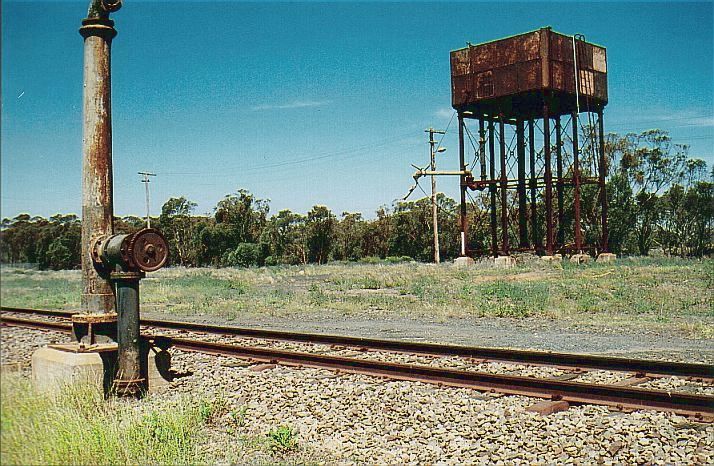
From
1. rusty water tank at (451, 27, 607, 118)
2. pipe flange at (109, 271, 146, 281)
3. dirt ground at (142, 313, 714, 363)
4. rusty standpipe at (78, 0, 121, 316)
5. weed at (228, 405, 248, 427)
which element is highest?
rusty water tank at (451, 27, 607, 118)

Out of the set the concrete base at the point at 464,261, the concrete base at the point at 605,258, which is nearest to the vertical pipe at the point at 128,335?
the concrete base at the point at 464,261

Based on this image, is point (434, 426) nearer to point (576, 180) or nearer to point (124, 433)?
point (124, 433)

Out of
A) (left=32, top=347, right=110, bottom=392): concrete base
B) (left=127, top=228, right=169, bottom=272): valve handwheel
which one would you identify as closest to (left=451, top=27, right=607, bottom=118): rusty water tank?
(left=127, top=228, right=169, bottom=272): valve handwheel

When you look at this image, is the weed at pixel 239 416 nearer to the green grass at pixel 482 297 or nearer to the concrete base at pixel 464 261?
the green grass at pixel 482 297

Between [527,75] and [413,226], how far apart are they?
47620mm

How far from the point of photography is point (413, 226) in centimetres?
8044

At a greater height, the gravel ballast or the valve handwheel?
the valve handwheel

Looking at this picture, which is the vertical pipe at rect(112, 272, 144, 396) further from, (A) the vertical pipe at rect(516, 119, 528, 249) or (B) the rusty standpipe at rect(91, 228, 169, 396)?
(A) the vertical pipe at rect(516, 119, 528, 249)

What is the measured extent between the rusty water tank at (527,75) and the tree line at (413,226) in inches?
715

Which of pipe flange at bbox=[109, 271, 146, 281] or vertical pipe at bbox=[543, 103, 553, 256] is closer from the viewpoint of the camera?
pipe flange at bbox=[109, 271, 146, 281]

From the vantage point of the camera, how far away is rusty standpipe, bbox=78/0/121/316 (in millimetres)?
7531

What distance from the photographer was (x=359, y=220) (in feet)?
301

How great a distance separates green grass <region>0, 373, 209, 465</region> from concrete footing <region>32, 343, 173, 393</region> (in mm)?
513

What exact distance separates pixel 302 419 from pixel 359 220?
84.8 meters
